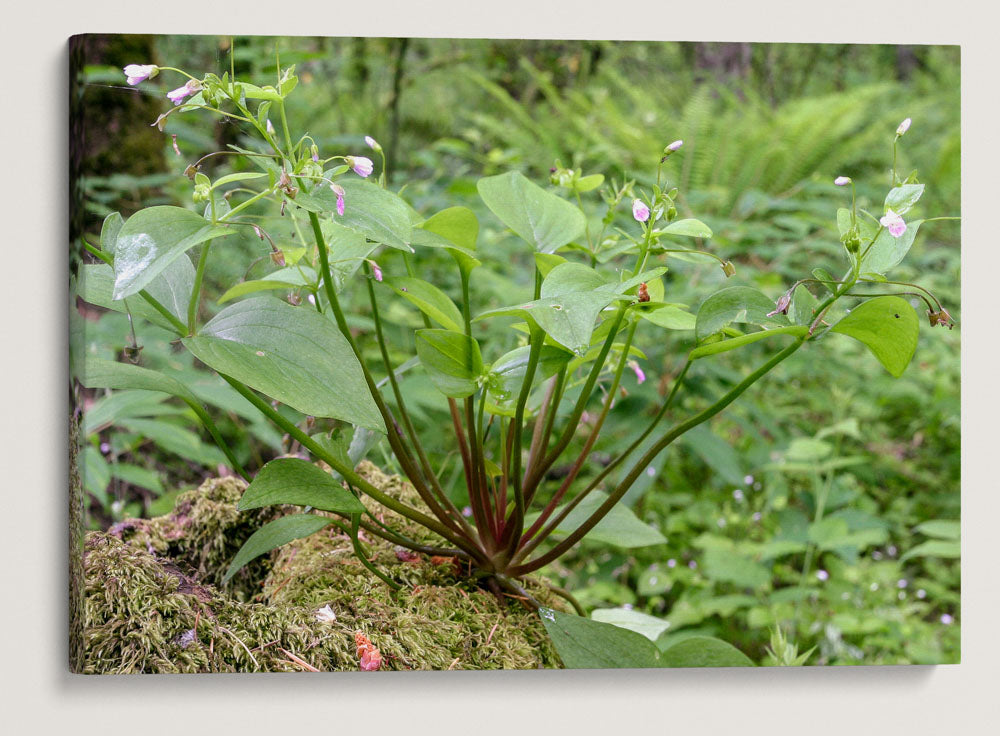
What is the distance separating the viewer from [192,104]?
537mm

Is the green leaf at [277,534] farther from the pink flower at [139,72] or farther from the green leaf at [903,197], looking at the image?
the green leaf at [903,197]

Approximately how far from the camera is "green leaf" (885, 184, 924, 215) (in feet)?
1.91

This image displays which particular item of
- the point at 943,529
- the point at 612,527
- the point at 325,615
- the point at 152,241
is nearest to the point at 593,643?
the point at 612,527

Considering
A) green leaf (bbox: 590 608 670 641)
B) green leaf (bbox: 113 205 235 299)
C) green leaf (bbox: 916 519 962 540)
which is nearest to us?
green leaf (bbox: 113 205 235 299)

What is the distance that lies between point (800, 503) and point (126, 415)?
1175 mm

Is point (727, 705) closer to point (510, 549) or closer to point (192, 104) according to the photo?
point (510, 549)

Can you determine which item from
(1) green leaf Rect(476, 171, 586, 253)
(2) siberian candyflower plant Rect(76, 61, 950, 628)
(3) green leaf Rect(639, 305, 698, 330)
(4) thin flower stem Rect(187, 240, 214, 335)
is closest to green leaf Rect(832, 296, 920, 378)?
(2) siberian candyflower plant Rect(76, 61, 950, 628)

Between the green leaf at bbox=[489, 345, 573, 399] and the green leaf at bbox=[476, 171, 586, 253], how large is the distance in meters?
0.11

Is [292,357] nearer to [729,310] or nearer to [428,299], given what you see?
[428,299]

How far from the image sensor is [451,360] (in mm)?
611

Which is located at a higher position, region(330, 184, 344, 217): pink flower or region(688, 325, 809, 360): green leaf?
region(330, 184, 344, 217): pink flower

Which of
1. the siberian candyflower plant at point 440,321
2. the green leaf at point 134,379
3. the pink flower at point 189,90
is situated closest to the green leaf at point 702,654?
the siberian candyflower plant at point 440,321

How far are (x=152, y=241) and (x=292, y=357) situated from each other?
115 millimetres

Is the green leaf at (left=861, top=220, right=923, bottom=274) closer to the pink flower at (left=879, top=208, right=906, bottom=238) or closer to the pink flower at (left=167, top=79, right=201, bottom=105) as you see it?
the pink flower at (left=879, top=208, right=906, bottom=238)
